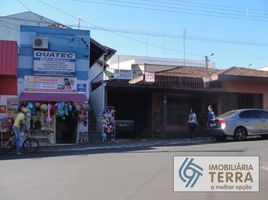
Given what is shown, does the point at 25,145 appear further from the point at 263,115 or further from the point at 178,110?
the point at 178,110

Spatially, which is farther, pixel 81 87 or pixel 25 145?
pixel 81 87

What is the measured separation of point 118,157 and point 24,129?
27.9 ft

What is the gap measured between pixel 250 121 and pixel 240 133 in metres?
0.82

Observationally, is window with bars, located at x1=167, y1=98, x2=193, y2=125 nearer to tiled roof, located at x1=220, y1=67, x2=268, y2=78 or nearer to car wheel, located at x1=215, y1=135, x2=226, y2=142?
tiled roof, located at x1=220, y1=67, x2=268, y2=78

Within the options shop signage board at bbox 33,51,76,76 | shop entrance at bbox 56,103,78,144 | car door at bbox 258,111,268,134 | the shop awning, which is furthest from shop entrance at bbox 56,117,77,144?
car door at bbox 258,111,268,134

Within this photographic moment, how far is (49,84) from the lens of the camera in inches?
933

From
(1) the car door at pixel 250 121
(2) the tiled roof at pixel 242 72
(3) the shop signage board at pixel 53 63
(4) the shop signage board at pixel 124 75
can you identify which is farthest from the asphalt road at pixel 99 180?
(4) the shop signage board at pixel 124 75

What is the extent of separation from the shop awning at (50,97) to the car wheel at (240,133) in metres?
7.52

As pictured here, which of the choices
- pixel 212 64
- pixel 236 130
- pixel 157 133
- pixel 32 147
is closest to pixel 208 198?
pixel 32 147

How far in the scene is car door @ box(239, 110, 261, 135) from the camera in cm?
2352

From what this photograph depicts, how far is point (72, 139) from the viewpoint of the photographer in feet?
81.2

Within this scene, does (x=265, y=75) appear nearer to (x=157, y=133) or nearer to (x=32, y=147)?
(x=157, y=133)

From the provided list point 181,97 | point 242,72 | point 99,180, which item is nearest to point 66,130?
point 181,97

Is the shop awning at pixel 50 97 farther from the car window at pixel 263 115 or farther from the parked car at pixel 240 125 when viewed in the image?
the car window at pixel 263 115
